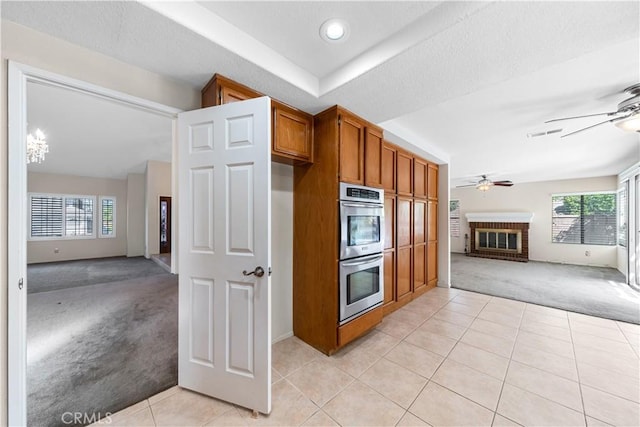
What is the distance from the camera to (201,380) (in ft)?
5.75

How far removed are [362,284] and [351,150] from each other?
1384 mm

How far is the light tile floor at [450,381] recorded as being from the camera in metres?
1.56

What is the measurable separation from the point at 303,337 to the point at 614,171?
829 centimetres

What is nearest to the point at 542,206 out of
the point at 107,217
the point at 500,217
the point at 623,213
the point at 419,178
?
the point at 500,217

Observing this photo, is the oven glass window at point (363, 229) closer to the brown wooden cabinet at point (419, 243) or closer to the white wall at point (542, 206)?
the brown wooden cabinet at point (419, 243)

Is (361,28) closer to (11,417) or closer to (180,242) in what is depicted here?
(180,242)

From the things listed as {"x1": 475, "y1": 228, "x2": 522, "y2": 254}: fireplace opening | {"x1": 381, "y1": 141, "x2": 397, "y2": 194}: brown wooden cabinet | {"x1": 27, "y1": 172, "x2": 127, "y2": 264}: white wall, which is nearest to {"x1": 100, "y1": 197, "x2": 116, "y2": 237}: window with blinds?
{"x1": 27, "y1": 172, "x2": 127, "y2": 264}: white wall

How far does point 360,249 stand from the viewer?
2428 millimetres

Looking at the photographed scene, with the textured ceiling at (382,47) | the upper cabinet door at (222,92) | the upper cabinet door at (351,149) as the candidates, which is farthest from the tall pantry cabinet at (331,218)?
the upper cabinet door at (222,92)

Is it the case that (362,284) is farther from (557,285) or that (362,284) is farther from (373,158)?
(557,285)

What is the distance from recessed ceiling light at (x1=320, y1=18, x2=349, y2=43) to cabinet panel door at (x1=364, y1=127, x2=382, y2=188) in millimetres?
1107

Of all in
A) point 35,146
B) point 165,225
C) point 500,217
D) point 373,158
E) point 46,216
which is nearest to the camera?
point 373,158

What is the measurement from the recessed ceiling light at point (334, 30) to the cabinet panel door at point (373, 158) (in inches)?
43.6

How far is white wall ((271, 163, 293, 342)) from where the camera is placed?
2.46 meters
